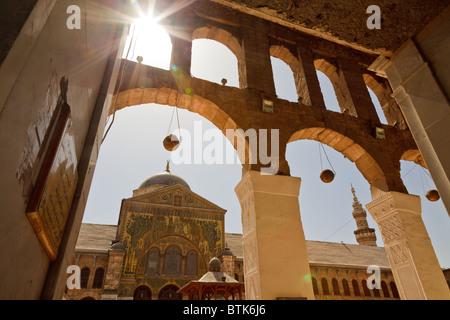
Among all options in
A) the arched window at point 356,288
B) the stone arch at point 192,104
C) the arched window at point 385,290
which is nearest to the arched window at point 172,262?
the arched window at point 356,288

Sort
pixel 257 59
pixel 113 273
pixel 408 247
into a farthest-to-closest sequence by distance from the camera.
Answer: pixel 113 273
pixel 257 59
pixel 408 247

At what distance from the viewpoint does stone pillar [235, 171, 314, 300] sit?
4.34 meters

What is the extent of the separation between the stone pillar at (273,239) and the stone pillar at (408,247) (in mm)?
2230

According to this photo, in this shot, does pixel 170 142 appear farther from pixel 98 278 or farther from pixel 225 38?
pixel 98 278

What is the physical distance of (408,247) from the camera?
542 centimetres

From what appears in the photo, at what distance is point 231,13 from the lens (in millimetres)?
7711

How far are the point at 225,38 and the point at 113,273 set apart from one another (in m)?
17.4

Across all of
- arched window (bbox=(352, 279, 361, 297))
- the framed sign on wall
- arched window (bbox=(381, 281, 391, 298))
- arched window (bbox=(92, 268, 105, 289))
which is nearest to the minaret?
arched window (bbox=(381, 281, 391, 298))

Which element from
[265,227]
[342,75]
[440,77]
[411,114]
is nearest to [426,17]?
[440,77]

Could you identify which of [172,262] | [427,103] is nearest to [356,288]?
[172,262]

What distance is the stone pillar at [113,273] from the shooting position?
59.5 ft

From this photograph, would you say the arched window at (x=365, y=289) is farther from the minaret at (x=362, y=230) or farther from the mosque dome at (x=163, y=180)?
the mosque dome at (x=163, y=180)

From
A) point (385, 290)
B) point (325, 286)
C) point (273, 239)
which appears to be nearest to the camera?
point (273, 239)
